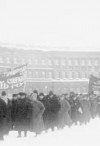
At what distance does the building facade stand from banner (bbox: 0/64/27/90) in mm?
49665

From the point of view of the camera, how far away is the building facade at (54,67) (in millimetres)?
63406

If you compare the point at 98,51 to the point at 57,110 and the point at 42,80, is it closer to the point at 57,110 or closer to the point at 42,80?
the point at 42,80

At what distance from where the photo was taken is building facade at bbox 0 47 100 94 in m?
63.4

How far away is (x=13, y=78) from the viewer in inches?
462

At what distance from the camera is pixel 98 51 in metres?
69.9

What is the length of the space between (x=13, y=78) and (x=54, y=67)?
55.9 metres

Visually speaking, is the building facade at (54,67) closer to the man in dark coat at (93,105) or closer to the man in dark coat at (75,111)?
the man in dark coat at (93,105)

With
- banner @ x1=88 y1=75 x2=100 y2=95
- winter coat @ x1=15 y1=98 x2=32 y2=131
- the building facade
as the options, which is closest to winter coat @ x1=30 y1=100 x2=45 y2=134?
winter coat @ x1=15 y1=98 x2=32 y2=131

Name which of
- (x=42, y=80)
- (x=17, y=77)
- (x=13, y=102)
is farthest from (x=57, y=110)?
(x=42, y=80)

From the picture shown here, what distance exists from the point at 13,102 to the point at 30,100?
3.88 ft

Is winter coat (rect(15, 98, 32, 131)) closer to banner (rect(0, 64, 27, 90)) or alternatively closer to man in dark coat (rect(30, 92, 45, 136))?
man in dark coat (rect(30, 92, 45, 136))

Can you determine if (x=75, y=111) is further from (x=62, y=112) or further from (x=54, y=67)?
(x=54, y=67)

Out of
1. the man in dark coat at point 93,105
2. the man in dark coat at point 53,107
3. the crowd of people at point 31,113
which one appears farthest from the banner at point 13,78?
the man in dark coat at point 93,105

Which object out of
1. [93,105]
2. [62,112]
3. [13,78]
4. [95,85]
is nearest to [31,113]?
[13,78]
